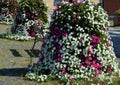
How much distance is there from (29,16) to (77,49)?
8.45 meters

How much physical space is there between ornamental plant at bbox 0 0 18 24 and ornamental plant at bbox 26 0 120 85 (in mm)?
14297

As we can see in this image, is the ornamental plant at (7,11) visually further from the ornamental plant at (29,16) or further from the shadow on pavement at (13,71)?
the shadow on pavement at (13,71)

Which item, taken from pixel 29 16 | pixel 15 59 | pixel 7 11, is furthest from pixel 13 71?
pixel 7 11

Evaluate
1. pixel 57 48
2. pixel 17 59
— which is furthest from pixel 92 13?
→ pixel 17 59

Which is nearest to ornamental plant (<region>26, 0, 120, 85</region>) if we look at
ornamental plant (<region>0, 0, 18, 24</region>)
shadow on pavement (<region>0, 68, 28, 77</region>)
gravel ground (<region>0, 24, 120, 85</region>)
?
gravel ground (<region>0, 24, 120, 85</region>)

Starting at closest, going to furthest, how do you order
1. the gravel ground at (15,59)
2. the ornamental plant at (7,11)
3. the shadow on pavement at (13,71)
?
the gravel ground at (15,59), the shadow on pavement at (13,71), the ornamental plant at (7,11)

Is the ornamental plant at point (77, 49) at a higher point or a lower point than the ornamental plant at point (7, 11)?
higher

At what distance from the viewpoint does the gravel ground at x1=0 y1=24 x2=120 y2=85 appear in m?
11.1

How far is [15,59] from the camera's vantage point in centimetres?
1415

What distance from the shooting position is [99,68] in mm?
11008

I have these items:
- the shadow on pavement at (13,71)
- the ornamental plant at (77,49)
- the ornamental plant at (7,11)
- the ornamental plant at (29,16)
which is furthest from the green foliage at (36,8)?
the ornamental plant at (77,49)

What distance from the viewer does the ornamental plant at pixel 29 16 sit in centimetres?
1894

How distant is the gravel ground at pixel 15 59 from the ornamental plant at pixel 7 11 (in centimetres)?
731

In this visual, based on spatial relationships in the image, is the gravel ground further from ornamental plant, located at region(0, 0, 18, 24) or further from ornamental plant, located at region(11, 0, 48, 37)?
ornamental plant, located at region(0, 0, 18, 24)
